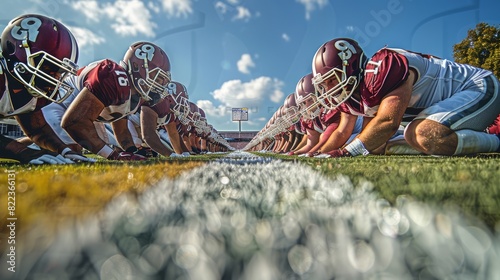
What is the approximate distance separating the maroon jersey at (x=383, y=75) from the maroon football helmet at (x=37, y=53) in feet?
9.88

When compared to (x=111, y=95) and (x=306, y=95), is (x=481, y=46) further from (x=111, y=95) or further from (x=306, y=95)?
(x=111, y=95)

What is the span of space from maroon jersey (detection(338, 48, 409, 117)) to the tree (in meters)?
10.1

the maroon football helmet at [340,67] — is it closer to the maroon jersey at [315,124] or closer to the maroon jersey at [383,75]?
the maroon jersey at [383,75]

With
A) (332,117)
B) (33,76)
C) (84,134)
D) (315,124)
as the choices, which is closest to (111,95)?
(84,134)

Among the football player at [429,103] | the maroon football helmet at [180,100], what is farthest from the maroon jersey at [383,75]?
the maroon football helmet at [180,100]

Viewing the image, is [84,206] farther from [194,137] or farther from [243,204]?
[194,137]

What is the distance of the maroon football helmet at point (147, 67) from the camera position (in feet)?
13.7

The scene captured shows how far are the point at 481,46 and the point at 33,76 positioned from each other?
45.9ft

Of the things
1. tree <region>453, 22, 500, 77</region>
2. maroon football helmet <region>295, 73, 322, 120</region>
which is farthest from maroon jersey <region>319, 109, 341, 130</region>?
tree <region>453, 22, 500, 77</region>

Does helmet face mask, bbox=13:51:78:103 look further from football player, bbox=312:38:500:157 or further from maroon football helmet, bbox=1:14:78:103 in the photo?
football player, bbox=312:38:500:157

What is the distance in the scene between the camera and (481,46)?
33.5ft

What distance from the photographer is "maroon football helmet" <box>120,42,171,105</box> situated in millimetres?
4176

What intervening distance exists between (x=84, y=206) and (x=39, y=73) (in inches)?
103

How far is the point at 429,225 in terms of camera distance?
39 cm
